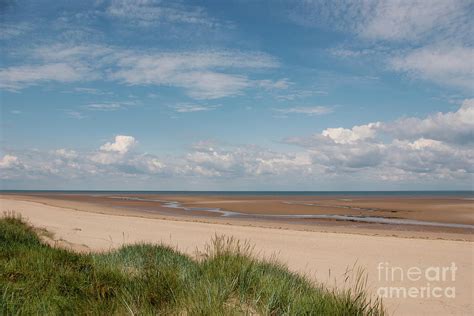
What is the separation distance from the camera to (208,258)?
7.13 metres

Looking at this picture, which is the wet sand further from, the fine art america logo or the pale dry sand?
the fine art america logo

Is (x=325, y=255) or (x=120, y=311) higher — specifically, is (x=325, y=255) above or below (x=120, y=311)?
below

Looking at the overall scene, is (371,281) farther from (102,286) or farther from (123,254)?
(102,286)

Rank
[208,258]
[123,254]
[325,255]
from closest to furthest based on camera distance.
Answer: [208,258], [123,254], [325,255]

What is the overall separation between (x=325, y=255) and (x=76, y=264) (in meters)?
10.5

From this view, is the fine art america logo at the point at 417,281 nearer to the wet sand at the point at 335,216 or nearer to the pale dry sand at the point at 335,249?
the pale dry sand at the point at 335,249

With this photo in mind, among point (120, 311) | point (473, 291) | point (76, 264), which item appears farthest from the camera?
point (473, 291)

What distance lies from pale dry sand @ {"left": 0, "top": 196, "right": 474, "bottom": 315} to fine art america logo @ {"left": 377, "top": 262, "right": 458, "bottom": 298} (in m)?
0.09

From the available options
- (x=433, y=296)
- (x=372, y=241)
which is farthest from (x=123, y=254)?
(x=372, y=241)

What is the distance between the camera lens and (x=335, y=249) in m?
17.2

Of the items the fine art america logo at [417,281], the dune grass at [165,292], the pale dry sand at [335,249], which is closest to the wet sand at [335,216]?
the pale dry sand at [335,249]

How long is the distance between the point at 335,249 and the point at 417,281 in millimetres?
5475

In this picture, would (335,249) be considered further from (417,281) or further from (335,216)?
(335,216)

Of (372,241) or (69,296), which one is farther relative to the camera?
(372,241)
